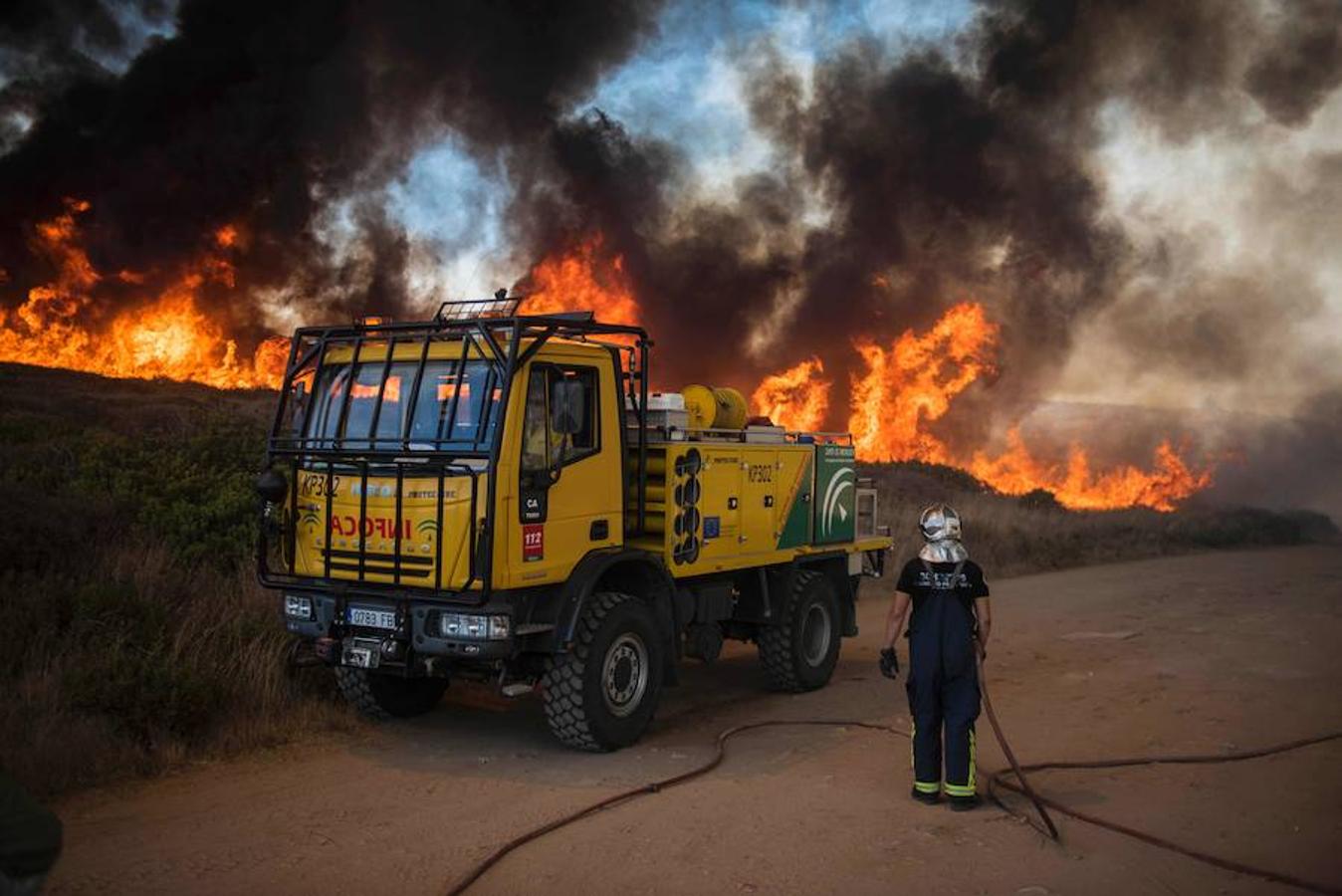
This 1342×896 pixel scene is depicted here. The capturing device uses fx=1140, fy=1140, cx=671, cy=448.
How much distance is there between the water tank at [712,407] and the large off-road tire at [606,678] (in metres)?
2.13

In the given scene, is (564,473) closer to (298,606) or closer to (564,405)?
(564,405)

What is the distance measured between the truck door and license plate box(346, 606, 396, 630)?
923 millimetres

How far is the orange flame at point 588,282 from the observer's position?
31.1 m

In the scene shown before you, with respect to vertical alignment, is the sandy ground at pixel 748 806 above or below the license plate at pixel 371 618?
below

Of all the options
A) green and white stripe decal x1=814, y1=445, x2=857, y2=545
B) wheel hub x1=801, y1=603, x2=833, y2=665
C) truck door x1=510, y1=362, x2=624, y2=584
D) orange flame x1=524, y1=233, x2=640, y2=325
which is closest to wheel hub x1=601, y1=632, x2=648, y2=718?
truck door x1=510, y1=362, x2=624, y2=584

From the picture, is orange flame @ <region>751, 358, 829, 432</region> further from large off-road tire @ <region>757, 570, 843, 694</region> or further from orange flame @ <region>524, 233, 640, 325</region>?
large off-road tire @ <region>757, 570, 843, 694</region>

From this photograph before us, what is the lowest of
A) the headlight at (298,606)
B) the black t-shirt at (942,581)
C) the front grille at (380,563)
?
the headlight at (298,606)

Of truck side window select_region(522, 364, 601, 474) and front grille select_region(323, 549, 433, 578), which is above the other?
truck side window select_region(522, 364, 601, 474)

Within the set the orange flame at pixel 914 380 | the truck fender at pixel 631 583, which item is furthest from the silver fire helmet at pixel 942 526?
the orange flame at pixel 914 380

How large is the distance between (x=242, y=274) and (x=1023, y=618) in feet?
82.7

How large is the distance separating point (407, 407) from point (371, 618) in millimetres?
1503

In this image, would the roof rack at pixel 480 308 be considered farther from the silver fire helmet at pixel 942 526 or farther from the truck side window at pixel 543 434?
the silver fire helmet at pixel 942 526

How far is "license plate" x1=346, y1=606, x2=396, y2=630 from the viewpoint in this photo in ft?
25.4

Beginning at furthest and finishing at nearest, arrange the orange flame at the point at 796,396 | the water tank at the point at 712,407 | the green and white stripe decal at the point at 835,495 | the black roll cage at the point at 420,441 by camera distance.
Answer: the orange flame at the point at 796,396 < the green and white stripe decal at the point at 835,495 < the water tank at the point at 712,407 < the black roll cage at the point at 420,441
